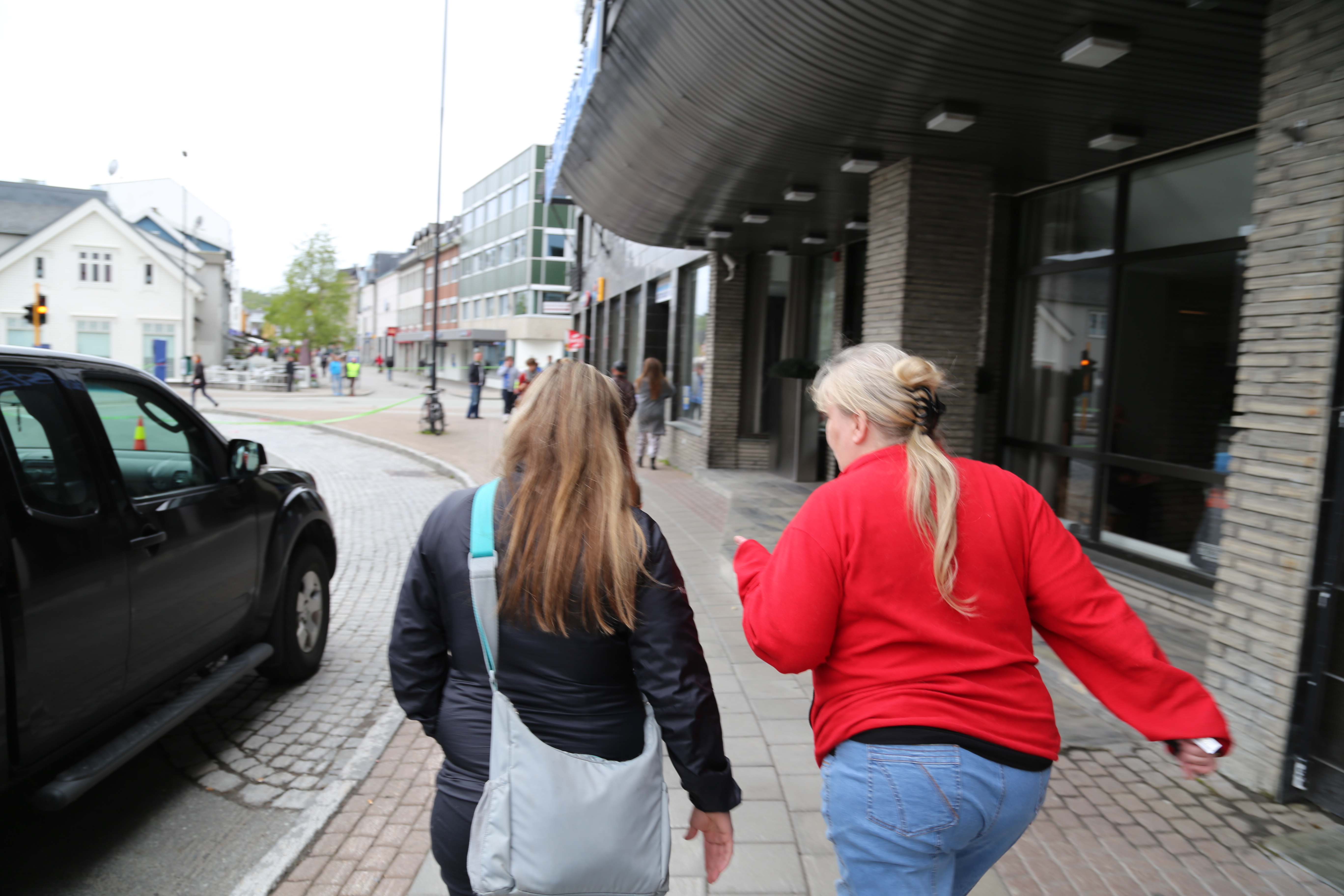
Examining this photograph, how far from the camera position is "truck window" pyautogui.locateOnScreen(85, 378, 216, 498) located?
3736 mm

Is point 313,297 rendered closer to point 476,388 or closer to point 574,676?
point 476,388

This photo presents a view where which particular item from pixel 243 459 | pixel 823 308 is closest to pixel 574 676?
pixel 243 459

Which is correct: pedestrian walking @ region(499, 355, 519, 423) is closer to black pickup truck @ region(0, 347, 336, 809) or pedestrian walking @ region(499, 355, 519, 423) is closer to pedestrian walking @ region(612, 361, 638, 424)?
pedestrian walking @ region(612, 361, 638, 424)

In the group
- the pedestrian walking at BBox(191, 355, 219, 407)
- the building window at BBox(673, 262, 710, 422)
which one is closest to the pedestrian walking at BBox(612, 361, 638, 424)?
the building window at BBox(673, 262, 710, 422)

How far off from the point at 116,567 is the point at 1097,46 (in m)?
5.46

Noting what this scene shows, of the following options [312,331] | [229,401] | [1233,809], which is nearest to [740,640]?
[1233,809]

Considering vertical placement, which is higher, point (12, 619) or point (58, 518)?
point (58, 518)

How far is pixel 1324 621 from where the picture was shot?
3.55m

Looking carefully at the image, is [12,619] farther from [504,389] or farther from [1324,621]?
[504,389]

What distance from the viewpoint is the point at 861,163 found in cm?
771

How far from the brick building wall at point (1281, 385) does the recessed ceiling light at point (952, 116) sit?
243 cm

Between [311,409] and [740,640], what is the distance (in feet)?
88.0

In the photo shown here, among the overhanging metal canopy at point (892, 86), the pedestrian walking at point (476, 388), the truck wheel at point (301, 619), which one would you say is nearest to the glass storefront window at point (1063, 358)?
the overhanging metal canopy at point (892, 86)

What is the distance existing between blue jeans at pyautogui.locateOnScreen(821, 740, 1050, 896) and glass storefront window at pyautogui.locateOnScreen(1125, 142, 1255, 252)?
5924 mm
